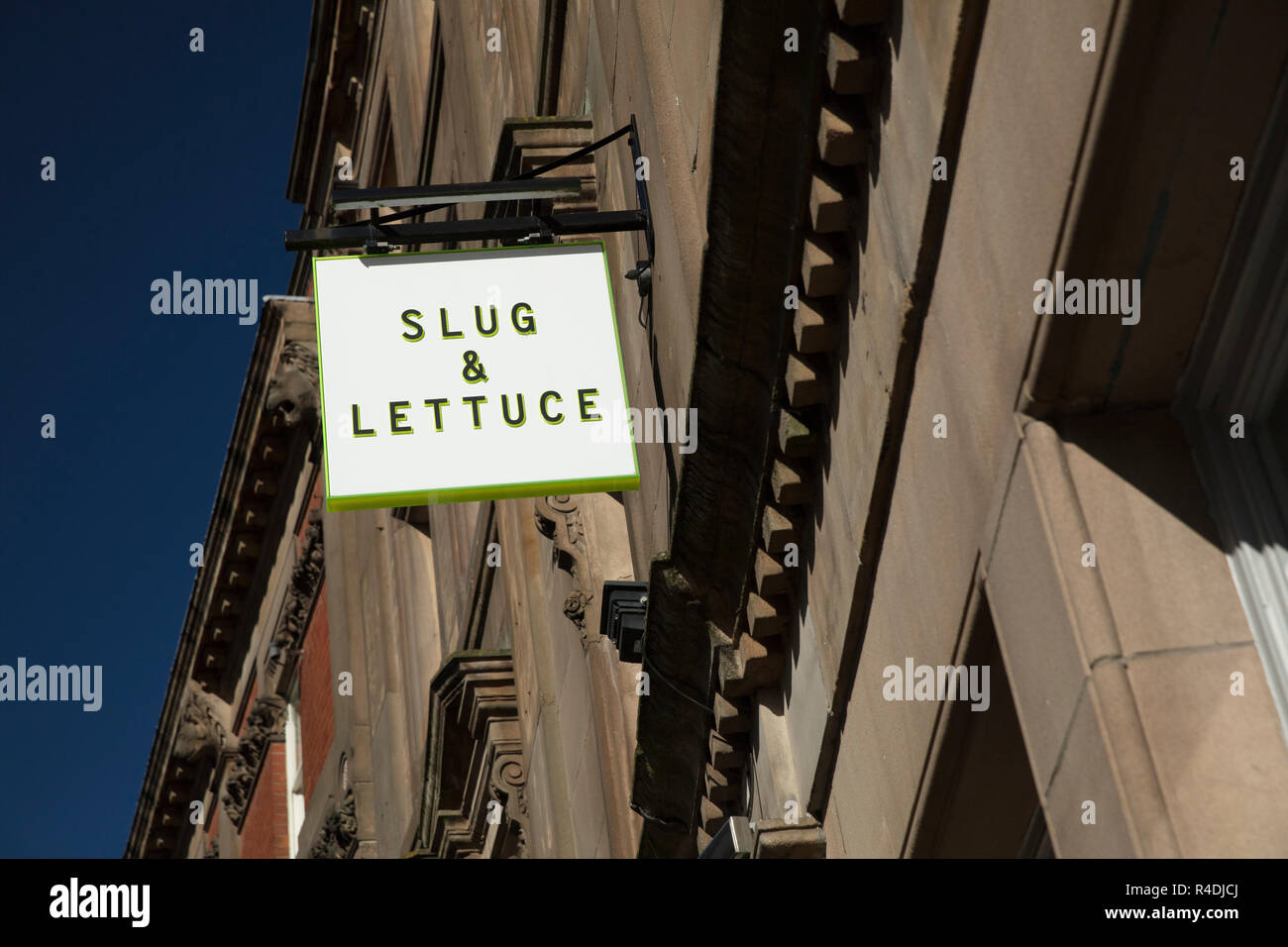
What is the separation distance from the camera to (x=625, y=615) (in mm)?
9852

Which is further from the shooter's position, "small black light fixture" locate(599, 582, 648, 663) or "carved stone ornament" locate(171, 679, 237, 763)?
"carved stone ornament" locate(171, 679, 237, 763)

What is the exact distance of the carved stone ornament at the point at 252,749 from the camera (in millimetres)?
26047

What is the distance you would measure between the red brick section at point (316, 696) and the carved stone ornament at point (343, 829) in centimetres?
218

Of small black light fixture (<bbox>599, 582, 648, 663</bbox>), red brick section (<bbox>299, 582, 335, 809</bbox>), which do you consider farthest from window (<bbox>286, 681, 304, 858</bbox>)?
small black light fixture (<bbox>599, 582, 648, 663</bbox>)

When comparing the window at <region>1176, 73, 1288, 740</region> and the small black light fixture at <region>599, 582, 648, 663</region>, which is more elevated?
the window at <region>1176, 73, 1288, 740</region>

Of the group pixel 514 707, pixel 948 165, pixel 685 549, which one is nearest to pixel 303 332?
pixel 514 707

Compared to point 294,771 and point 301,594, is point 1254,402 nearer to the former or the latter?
point 301,594

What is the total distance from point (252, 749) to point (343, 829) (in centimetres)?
734

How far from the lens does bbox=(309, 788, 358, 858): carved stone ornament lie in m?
19.8

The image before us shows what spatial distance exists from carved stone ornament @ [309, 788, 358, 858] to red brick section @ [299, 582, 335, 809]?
218cm

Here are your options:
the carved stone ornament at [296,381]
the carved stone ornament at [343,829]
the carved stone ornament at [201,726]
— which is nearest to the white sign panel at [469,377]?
the carved stone ornament at [343,829]

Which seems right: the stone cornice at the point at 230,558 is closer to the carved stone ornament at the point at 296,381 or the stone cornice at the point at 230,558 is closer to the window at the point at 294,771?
the carved stone ornament at the point at 296,381

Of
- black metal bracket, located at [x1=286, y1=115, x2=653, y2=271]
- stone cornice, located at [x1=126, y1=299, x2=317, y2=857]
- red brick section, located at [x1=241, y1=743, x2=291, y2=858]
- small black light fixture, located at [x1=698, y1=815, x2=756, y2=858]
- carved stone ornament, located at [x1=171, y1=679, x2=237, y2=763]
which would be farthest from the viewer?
carved stone ornament, located at [x1=171, y1=679, x2=237, y2=763]

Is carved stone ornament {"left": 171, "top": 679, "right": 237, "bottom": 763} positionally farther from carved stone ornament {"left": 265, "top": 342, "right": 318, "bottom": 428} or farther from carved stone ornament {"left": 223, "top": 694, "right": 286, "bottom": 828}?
carved stone ornament {"left": 265, "top": 342, "right": 318, "bottom": 428}
